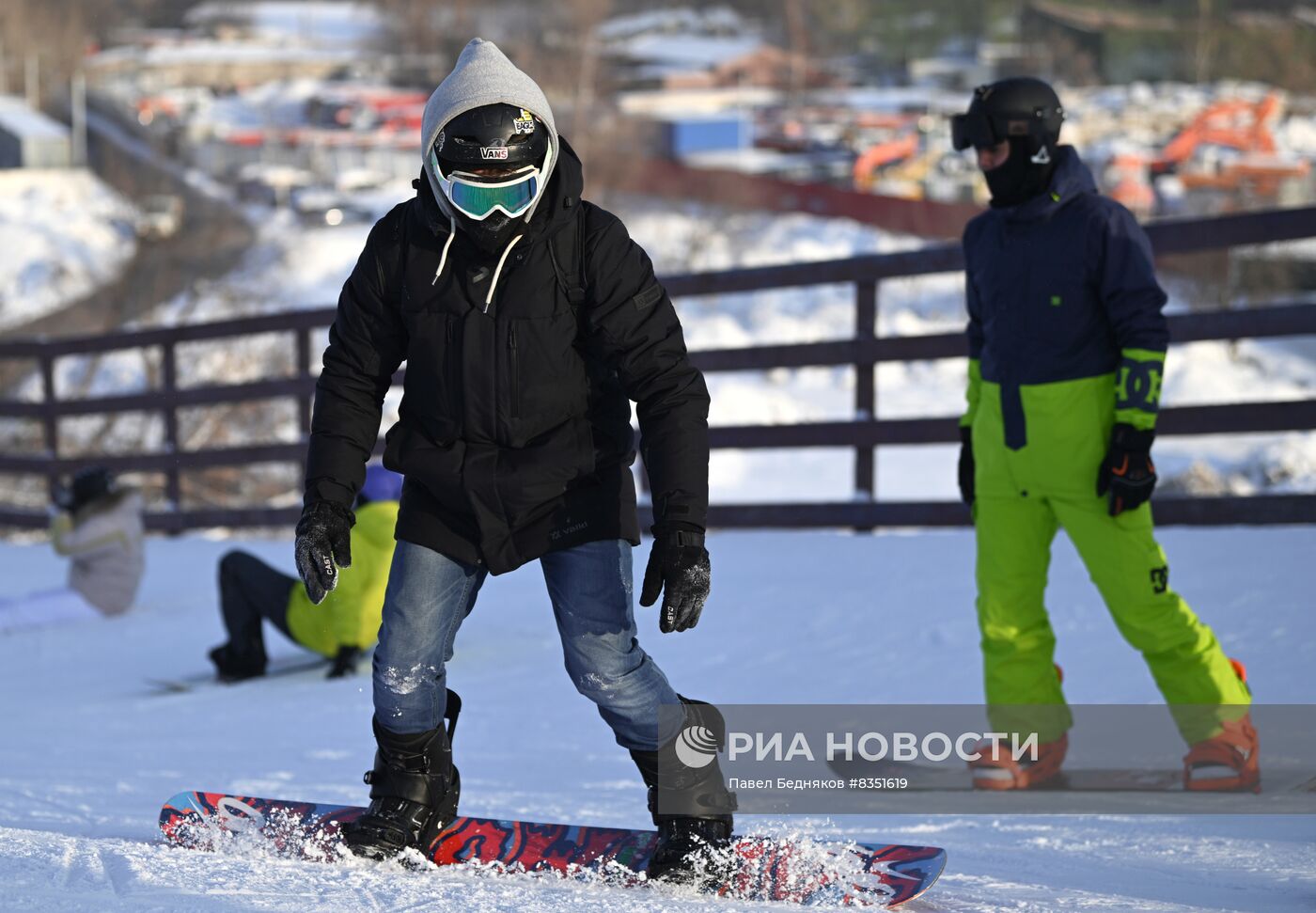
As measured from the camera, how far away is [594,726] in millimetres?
4461

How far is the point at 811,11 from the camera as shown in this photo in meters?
66.5

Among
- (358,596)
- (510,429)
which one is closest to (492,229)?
(510,429)

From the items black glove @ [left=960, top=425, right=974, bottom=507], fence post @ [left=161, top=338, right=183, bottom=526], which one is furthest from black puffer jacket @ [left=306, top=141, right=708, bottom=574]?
fence post @ [left=161, top=338, right=183, bottom=526]

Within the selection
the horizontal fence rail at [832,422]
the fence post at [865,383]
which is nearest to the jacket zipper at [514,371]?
the horizontal fence rail at [832,422]

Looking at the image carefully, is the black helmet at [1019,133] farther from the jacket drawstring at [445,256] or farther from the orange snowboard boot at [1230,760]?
the jacket drawstring at [445,256]

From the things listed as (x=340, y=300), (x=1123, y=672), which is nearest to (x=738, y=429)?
(x=1123, y=672)

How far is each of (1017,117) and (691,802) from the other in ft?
5.99

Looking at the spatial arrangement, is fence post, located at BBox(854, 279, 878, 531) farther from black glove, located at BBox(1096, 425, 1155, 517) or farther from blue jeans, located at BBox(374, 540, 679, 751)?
blue jeans, located at BBox(374, 540, 679, 751)

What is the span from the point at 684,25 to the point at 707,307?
45987mm

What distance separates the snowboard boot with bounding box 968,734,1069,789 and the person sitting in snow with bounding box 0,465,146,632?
412 centimetres

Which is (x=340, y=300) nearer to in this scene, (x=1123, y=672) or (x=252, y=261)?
(x=1123, y=672)

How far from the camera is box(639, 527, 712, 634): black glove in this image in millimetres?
2580

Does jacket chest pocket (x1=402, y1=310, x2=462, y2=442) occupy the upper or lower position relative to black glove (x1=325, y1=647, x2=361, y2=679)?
upper

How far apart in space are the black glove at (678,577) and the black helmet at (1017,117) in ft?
4.94
